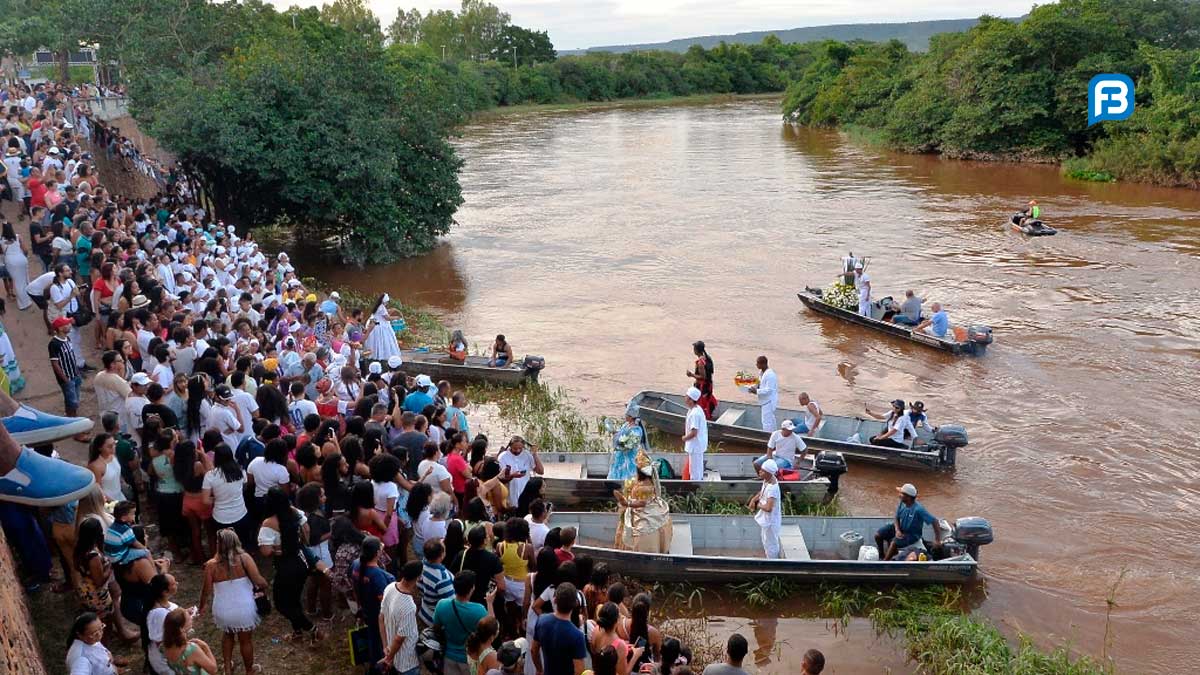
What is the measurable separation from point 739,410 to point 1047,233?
55.3ft

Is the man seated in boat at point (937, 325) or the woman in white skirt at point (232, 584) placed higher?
the woman in white skirt at point (232, 584)

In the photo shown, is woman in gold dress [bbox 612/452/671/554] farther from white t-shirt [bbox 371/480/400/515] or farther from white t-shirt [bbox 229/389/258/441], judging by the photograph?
white t-shirt [bbox 229/389/258/441]

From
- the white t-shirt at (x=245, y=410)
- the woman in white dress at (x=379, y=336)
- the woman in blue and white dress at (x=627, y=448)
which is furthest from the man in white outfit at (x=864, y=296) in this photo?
the white t-shirt at (x=245, y=410)

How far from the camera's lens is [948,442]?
491 inches

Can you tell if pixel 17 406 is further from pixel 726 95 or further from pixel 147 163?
pixel 726 95

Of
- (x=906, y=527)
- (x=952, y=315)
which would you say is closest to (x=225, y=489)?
(x=906, y=527)

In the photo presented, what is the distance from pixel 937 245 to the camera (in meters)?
26.7

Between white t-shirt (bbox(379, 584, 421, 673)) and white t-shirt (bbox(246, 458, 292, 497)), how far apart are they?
6.11ft

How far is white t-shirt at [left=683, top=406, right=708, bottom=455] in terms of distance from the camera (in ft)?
35.3

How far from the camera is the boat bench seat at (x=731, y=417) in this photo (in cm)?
1373

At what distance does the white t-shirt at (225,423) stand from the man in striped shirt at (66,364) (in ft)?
6.54

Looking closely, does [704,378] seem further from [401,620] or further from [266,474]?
[401,620]

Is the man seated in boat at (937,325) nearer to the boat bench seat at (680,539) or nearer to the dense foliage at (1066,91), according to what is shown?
the boat bench seat at (680,539)

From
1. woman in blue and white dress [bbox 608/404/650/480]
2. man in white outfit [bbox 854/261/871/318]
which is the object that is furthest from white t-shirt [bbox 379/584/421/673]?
man in white outfit [bbox 854/261/871/318]
